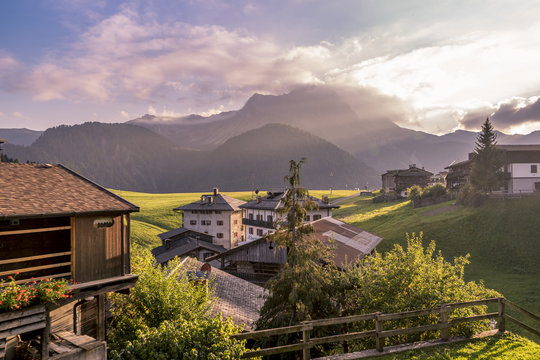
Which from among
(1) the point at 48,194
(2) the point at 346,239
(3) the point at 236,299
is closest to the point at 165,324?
(1) the point at 48,194

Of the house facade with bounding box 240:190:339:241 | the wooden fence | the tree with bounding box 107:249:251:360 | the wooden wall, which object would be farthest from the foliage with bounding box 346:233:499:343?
the house facade with bounding box 240:190:339:241

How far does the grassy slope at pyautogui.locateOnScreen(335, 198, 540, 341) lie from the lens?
3491 centimetres

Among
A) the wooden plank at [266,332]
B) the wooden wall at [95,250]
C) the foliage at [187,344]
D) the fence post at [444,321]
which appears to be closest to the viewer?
the foliage at [187,344]

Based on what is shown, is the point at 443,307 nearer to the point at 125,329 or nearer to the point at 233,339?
the point at 233,339

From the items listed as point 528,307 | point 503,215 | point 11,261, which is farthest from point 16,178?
point 503,215

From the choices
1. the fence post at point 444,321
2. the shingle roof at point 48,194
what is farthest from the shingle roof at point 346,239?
the shingle roof at point 48,194

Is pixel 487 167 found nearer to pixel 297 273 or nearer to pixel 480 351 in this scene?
pixel 480 351

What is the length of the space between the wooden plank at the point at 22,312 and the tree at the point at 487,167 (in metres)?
65.9

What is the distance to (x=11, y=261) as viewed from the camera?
37.7ft

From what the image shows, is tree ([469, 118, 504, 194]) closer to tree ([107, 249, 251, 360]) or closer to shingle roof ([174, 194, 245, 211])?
shingle roof ([174, 194, 245, 211])

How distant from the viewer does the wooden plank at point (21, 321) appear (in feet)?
31.4

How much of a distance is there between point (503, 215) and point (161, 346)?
185ft

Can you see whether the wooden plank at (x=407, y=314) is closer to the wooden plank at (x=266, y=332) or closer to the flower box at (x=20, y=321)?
the wooden plank at (x=266, y=332)

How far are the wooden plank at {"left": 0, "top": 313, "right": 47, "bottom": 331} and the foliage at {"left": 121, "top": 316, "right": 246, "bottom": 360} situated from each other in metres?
4.22
